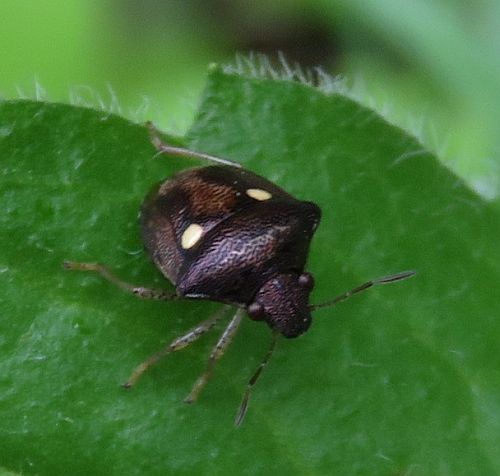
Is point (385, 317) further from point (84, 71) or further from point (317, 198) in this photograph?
point (84, 71)

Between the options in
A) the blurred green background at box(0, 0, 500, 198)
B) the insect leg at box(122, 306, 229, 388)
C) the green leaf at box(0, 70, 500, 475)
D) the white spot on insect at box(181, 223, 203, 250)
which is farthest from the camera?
the blurred green background at box(0, 0, 500, 198)

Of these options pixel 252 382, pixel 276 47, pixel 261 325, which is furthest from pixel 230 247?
pixel 276 47

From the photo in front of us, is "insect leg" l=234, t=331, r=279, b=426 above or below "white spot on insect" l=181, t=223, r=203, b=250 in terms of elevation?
below

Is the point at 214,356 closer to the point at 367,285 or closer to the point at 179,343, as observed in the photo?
the point at 179,343

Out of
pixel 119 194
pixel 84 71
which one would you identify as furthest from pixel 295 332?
pixel 84 71

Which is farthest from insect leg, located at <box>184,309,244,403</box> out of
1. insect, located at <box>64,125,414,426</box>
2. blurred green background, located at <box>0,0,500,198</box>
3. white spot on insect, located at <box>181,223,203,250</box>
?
blurred green background, located at <box>0,0,500,198</box>

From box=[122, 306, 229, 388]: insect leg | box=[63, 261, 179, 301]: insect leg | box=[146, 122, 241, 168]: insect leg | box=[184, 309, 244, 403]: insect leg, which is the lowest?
box=[184, 309, 244, 403]: insect leg

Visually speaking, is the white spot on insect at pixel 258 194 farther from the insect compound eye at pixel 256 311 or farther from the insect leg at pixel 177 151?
the insect compound eye at pixel 256 311

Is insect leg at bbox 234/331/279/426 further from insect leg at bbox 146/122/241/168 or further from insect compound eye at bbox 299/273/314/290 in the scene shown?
insect leg at bbox 146/122/241/168
